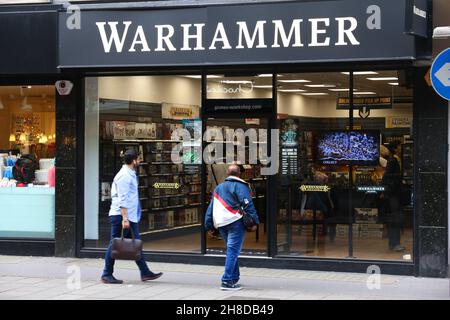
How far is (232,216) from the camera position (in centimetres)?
1006

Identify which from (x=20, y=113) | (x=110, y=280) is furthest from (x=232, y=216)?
(x=20, y=113)

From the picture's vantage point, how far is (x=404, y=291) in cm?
1014

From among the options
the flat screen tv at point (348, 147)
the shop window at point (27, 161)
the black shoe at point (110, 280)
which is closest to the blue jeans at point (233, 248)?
the black shoe at point (110, 280)

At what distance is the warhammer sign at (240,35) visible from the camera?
431 inches

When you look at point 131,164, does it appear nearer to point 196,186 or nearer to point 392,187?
point 196,186

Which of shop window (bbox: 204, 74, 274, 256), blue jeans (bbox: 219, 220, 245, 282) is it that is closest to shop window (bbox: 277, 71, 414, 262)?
shop window (bbox: 204, 74, 274, 256)

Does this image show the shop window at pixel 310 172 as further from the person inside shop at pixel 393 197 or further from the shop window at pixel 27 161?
the shop window at pixel 27 161

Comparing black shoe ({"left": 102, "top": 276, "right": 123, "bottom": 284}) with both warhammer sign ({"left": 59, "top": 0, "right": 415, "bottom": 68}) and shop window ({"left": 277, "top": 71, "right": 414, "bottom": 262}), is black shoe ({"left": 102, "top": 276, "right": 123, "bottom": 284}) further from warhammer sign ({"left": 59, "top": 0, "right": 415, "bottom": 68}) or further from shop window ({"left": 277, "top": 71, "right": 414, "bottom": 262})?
warhammer sign ({"left": 59, "top": 0, "right": 415, "bottom": 68})

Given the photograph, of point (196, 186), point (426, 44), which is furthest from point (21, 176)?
point (426, 44)

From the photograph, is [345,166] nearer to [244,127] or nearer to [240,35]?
[244,127]

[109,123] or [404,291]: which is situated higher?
[109,123]

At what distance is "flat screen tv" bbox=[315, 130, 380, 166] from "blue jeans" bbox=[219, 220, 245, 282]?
99.6 inches

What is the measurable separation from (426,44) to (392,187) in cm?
227

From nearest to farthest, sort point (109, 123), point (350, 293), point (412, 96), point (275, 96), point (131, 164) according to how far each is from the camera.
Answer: point (350, 293), point (131, 164), point (412, 96), point (275, 96), point (109, 123)
